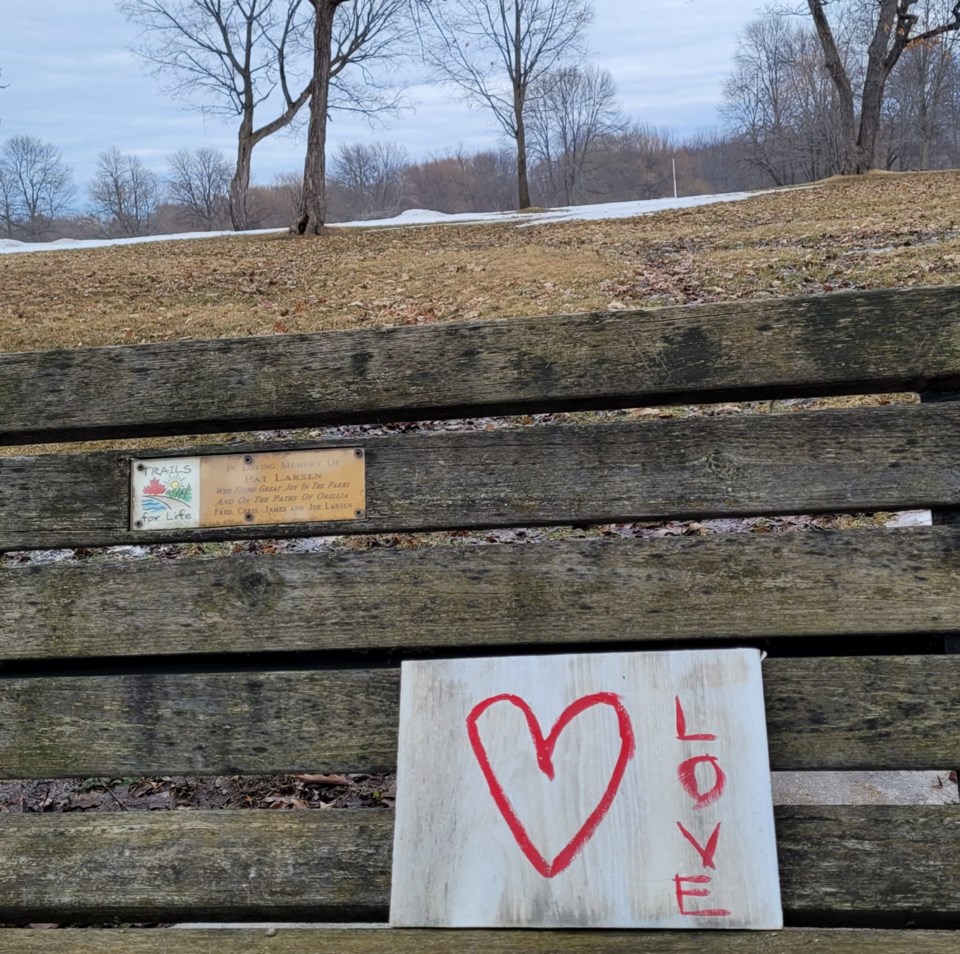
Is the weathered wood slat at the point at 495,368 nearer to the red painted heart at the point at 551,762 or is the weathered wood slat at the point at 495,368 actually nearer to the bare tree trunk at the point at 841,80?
the red painted heart at the point at 551,762

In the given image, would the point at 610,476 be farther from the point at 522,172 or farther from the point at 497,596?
the point at 522,172

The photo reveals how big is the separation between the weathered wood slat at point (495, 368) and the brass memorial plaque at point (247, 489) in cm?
10

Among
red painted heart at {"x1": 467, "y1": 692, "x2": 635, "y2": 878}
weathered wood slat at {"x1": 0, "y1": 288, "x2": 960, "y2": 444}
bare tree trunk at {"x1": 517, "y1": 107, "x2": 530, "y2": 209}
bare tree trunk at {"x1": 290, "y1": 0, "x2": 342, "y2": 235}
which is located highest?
bare tree trunk at {"x1": 517, "y1": 107, "x2": 530, "y2": 209}

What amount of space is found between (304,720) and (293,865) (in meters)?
0.29

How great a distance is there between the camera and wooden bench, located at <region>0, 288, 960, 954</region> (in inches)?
76.3

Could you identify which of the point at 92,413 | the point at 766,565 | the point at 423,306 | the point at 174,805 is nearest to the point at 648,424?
the point at 766,565

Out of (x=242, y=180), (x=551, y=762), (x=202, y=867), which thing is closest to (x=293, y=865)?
(x=202, y=867)

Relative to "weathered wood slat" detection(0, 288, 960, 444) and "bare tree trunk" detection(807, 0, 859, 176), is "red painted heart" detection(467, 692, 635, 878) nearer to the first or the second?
"weathered wood slat" detection(0, 288, 960, 444)

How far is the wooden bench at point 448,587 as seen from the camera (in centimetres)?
194

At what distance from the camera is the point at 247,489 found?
7.04 feet

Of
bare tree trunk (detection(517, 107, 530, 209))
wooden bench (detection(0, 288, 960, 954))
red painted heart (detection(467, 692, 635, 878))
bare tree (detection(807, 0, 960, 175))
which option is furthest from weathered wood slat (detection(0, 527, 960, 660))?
bare tree trunk (detection(517, 107, 530, 209))

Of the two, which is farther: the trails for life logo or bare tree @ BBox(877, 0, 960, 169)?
bare tree @ BBox(877, 0, 960, 169)

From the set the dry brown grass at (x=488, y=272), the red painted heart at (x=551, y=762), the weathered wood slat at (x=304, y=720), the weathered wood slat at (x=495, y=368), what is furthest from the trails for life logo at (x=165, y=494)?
the dry brown grass at (x=488, y=272)

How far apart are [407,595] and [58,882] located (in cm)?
95
